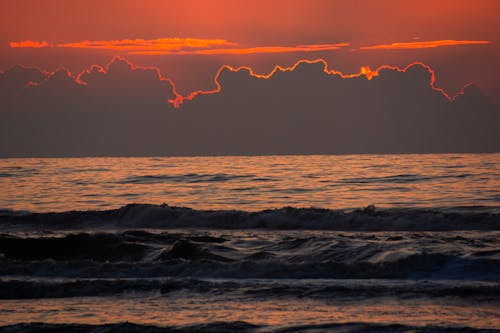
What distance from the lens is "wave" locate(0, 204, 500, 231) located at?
907 inches

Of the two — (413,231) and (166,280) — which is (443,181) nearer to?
(413,231)

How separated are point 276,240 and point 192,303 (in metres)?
7.65

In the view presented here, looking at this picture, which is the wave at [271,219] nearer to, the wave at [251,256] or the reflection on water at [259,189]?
the wave at [251,256]

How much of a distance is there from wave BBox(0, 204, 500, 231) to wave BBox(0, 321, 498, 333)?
525 inches

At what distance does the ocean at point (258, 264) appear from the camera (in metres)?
10.3

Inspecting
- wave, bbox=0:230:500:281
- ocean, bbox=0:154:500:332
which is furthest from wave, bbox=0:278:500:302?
wave, bbox=0:230:500:281

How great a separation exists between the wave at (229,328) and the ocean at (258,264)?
3cm

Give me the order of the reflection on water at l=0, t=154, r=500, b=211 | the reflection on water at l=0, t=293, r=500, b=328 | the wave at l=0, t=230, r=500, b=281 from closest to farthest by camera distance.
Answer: the reflection on water at l=0, t=293, r=500, b=328, the wave at l=0, t=230, r=500, b=281, the reflection on water at l=0, t=154, r=500, b=211

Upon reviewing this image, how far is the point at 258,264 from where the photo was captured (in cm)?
1405

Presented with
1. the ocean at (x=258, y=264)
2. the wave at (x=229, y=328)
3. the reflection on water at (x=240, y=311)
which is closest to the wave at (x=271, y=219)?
the ocean at (x=258, y=264)

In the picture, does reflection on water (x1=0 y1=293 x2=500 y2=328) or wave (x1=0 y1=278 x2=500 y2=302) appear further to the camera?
wave (x1=0 y1=278 x2=500 y2=302)

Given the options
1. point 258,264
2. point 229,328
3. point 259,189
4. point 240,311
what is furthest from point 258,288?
point 259,189

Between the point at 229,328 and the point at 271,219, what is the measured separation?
49.2 feet

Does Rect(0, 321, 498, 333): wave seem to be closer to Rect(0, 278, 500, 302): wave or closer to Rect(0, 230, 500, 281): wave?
Rect(0, 278, 500, 302): wave
